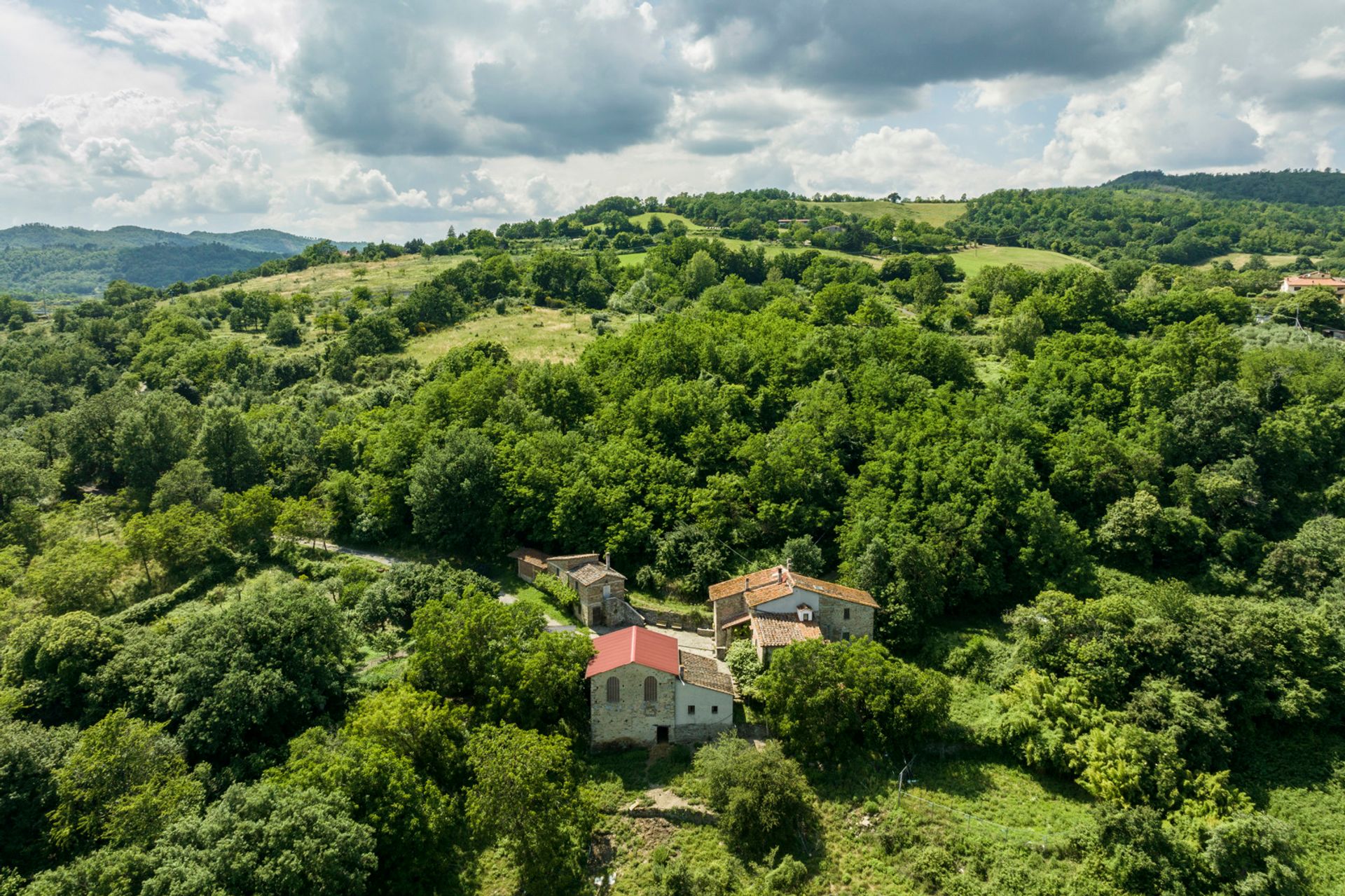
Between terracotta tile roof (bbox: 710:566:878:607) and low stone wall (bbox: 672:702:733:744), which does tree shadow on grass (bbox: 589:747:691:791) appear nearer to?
low stone wall (bbox: 672:702:733:744)

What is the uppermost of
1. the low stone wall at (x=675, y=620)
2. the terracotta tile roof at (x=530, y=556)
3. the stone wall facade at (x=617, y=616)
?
the terracotta tile roof at (x=530, y=556)

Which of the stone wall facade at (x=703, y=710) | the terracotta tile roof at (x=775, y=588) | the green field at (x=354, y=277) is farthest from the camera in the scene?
the green field at (x=354, y=277)

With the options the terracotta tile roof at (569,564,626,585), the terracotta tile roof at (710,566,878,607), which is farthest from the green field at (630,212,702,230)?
the terracotta tile roof at (710,566,878,607)

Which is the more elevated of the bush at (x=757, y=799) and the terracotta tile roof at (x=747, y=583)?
the terracotta tile roof at (x=747, y=583)

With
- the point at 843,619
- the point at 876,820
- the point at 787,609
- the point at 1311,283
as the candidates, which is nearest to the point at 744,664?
the point at 787,609

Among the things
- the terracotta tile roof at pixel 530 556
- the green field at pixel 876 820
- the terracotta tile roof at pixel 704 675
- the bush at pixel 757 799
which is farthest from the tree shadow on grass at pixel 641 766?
the terracotta tile roof at pixel 530 556

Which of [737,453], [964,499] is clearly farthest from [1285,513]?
[737,453]

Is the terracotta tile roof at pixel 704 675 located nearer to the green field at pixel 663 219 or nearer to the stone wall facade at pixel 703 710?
the stone wall facade at pixel 703 710
